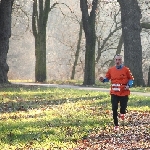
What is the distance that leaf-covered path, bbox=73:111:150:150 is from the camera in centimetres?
938

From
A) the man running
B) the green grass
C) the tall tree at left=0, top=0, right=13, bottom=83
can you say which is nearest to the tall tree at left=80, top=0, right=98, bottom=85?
the tall tree at left=0, top=0, right=13, bottom=83

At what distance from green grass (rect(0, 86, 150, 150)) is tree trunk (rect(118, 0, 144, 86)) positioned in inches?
341

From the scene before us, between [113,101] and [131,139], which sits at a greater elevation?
[113,101]

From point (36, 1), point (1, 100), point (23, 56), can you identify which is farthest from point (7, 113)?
point (23, 56)

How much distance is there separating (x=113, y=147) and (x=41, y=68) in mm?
28988

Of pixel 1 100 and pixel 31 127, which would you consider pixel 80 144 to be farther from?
pixel 1 100

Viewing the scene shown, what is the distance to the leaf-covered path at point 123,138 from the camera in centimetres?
938

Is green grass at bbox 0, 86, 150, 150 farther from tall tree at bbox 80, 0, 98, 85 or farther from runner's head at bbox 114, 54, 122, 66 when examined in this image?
tall tree at bbox 80, 0, 98, 85

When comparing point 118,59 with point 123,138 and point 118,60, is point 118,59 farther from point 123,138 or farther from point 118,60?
point 123,138

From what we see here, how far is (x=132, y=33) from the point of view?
2908cm

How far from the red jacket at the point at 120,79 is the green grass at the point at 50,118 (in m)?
1.05

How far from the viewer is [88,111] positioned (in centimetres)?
1521

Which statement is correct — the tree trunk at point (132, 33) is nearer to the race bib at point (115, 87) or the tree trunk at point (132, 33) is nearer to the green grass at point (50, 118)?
the green grass at point (50, 118)

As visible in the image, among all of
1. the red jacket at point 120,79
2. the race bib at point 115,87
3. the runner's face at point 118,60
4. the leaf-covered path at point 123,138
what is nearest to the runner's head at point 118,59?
the runner's face at point 118,60
